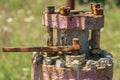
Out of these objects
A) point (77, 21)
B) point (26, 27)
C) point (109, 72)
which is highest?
point (77, 21)

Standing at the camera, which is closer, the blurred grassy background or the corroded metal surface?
the corroded metal surface

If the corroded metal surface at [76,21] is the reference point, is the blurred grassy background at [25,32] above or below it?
below

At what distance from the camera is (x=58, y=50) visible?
2281 millimetres

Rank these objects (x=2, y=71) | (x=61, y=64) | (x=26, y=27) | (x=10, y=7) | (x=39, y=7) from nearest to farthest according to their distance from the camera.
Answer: (x=61, y=64) → (x=2, y=71) → (x=26, y=27) → (x=39, y=7) → (x=10, y=7)

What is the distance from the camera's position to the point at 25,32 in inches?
312

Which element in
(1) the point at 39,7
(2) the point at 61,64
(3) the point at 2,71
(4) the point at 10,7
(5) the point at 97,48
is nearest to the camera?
(2) the point at 61,64

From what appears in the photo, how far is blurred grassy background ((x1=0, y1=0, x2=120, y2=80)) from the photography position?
5156 mm

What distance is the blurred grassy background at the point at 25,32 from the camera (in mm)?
5156

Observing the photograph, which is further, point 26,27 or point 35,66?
point 26,27

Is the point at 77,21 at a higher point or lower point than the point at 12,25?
higher

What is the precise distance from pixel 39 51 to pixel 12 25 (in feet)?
20.0

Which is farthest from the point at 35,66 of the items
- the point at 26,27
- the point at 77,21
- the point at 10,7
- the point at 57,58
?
the point at 10,7

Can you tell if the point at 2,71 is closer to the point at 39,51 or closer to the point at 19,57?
the point at 19,57

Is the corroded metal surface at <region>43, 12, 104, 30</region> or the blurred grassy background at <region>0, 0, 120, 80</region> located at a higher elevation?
the corroded metal surface at <region>43, 12, 104, 30</region>
